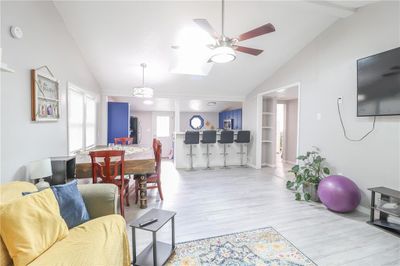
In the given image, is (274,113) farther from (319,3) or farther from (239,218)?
Answer: (239,218)

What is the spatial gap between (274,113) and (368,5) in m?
3.55

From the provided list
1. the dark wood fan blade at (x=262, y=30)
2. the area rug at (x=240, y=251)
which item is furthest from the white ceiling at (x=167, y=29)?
the area rug at (x=240, y=251)

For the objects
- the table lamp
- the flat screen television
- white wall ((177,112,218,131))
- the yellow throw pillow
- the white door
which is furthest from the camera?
white wall ((177,112,218,131))

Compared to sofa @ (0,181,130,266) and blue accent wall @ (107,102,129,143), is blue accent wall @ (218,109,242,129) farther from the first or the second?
sofa @ (0,181,130,266)

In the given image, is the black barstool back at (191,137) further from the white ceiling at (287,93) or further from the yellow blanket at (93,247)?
the yellow blanket at (93,247)

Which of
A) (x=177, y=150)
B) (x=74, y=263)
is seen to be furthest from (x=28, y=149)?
(x=177, y=150)

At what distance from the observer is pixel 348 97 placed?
314 centimetres

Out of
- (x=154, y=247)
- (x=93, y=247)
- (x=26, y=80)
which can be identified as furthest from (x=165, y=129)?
(x=93, y=247)

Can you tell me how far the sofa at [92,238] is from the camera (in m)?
1.23

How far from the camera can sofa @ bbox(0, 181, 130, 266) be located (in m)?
1.23

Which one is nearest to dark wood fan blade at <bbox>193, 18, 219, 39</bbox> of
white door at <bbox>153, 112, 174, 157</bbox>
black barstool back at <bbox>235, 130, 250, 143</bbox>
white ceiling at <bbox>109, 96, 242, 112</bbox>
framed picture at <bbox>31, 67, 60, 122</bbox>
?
framed picture at <bbox>31, 67, 60, 122</bbox>

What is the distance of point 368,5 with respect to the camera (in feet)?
9.42

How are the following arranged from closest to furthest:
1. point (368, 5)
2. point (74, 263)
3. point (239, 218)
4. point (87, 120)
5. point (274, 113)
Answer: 1. point (74, 263)
2. point (239, 218)
3. point (368, 5)
4. point (87, 120)
5. point (274, 113)

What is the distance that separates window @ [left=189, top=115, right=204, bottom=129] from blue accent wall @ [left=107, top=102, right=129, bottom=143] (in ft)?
12.0
